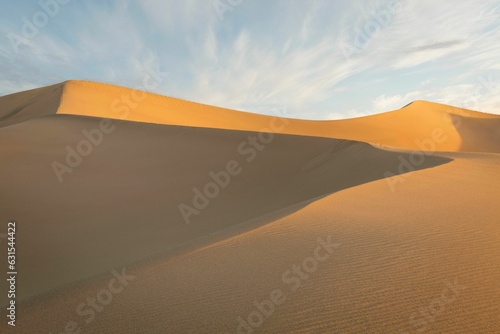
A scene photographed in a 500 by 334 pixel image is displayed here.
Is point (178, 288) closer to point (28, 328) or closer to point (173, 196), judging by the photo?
point (28, 328)

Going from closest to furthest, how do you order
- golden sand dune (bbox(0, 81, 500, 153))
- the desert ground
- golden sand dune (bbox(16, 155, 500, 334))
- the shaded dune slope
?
golden sand dune (bbox(16, 155, 500, 334))
the desert ground
the shaded dune slope
golden sand dune (bbox(0, 81, 500, 153))

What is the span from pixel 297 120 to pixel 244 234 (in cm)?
3295

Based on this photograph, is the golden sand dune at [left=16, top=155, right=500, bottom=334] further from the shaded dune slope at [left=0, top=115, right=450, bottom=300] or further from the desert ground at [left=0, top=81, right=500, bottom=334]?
the shaded dune slope at [left=0, top=115, right=450, bottom=300]

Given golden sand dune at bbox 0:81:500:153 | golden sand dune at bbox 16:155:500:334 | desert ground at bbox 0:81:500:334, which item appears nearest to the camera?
golden sand dune at bbox 16:155:500:334

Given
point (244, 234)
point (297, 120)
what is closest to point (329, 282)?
point (244, 234)

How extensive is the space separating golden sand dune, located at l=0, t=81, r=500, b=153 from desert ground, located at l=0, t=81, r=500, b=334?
46.7 feet

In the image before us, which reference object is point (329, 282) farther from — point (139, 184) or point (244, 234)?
point (139, 184)

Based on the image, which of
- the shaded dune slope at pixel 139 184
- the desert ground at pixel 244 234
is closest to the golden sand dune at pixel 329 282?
the desert ground at pixel 244 234

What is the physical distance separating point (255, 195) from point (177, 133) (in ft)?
30.4

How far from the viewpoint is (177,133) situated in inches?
746

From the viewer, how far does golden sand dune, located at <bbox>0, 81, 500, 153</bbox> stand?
30.4m

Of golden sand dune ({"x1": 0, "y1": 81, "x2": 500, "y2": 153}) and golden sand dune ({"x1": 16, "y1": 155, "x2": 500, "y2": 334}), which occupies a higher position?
golden sand dune ({"x1": 0, "y1": 81, "x2": 500, "y2": 153})

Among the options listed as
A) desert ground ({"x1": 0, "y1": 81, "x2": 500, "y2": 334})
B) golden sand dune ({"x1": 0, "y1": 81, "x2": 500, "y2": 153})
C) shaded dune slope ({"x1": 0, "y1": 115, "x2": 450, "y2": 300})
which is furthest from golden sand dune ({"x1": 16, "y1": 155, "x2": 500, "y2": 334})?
golden sand dune ({"x1": 0, "y1": 81, "x2": 500, "y2": 153})

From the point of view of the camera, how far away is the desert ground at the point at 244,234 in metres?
3.02
